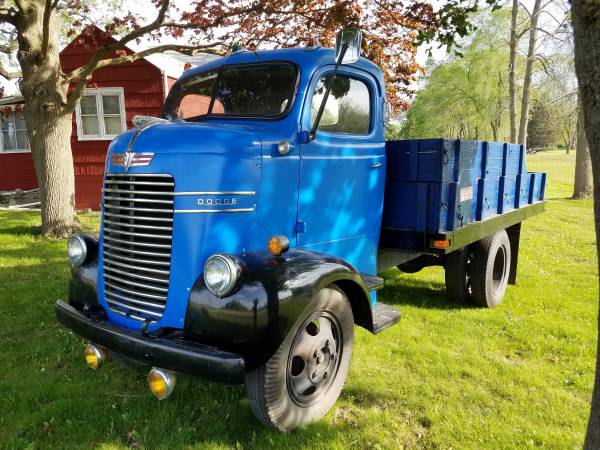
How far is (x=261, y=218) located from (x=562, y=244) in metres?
8.39

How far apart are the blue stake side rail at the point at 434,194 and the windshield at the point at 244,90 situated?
4.64 feet

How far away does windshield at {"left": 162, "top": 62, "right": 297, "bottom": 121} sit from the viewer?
11.6 feet

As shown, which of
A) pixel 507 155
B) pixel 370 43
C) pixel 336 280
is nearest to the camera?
pixel 336 280

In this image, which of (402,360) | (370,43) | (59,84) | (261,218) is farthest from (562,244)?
(59,84)

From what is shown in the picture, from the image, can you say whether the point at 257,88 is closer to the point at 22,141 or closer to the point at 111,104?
the point at 111,104

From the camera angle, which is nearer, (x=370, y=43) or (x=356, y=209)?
(x=356, y=209)

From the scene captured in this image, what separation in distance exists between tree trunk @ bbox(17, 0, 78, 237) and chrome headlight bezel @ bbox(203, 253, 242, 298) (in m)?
6.96

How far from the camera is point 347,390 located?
3613 millimetres

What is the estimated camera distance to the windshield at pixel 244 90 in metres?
3.53

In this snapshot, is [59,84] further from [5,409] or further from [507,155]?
[507,155]

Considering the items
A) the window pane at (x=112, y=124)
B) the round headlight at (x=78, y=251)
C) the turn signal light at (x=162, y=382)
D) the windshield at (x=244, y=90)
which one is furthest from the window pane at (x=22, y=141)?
the turn signal light at (x=162, y=382)

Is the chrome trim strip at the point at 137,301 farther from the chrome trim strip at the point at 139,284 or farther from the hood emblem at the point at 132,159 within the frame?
the hood emblem at the point at 132,159

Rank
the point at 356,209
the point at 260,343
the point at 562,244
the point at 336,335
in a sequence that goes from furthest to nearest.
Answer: the point at 562,244 → the point at 356,209 → the point at 336,335 → the point at 260,343

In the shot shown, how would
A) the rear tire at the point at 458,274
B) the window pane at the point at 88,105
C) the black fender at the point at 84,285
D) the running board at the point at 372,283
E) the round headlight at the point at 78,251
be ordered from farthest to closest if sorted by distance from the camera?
Answer: the window pane at the point at 88,105, the rear tire at the point at 458,274, the running board at the point at 372,283, the round headlight at the point at 78,251, the black fender at the point at 84,285
